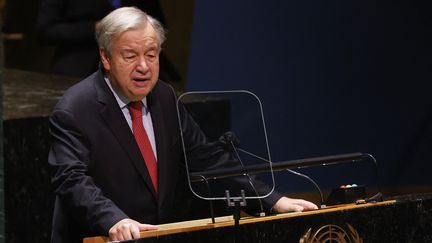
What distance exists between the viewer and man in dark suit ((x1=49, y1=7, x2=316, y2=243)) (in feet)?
11.0

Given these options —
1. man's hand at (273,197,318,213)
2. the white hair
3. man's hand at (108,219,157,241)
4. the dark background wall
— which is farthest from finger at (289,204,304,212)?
the dark background wall

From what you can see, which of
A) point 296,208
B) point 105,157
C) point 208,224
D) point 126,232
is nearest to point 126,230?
point 126,232

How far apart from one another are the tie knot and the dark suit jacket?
0.04 m

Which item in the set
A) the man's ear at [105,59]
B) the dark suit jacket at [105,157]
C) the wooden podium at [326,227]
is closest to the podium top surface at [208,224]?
the wooden podium at [326,227]

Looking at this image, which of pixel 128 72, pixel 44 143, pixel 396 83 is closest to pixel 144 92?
pixel 128 72

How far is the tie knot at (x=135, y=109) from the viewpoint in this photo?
3520 mm

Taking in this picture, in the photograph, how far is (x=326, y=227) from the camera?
3020 millimetres

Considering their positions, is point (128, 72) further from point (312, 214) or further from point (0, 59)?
point (0, 59)

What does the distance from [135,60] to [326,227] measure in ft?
2.75

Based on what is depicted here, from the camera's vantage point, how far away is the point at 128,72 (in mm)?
3416

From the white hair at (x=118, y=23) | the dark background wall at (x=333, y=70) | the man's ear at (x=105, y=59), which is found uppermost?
the white hair at (x=118, y=23)

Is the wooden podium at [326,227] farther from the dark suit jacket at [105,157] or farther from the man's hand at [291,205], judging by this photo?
the dark suit jacket at [105,157]

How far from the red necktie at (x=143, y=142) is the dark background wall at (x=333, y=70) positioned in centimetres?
247

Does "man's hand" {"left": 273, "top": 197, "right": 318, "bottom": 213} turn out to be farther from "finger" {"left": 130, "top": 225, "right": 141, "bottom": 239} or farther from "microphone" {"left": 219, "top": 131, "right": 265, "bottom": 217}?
"finger" {"left": 130, "top": 225, "right": 141, "bottom": 239}
